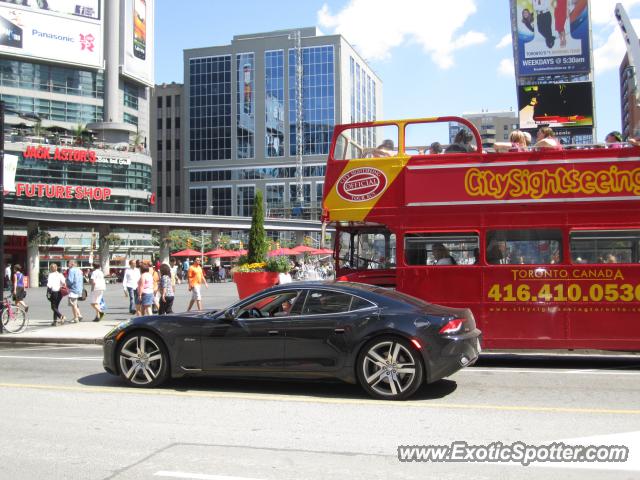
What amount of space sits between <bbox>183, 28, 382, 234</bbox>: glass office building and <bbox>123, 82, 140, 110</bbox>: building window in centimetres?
1791

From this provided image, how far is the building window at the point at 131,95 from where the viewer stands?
86125mm

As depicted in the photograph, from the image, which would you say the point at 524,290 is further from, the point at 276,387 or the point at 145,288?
the point at 145,288

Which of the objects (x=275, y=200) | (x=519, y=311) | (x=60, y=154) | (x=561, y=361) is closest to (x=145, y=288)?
(x=519, y=311)

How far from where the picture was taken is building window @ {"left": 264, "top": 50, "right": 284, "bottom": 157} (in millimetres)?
102188

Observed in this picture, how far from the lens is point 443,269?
10188 millimetres

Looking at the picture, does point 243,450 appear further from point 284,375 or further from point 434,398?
point 434,398

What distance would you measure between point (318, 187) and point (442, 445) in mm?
96408

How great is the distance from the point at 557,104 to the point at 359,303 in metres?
21.4

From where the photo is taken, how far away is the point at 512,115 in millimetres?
176625

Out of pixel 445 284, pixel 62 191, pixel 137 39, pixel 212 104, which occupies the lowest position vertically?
pixel 445 284

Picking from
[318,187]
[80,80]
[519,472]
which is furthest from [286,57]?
[519,472]

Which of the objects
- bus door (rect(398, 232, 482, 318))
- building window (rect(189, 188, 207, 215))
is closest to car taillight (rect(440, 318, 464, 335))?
bus door (rect(398, 232, 482, 318))

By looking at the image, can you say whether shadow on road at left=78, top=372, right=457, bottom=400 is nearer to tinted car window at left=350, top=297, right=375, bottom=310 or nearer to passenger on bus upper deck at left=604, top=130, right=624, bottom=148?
tinted car window at left=350, top=297, right=375, bottom=310

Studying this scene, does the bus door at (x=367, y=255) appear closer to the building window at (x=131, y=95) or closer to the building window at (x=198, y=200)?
the building window at (x=131, y=95)
